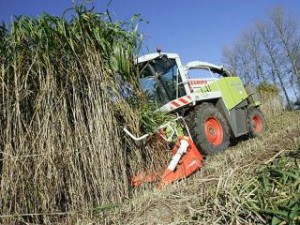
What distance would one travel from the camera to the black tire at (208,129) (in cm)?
604

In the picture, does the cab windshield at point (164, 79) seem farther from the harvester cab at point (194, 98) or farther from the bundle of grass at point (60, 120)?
the bundle of grass at point (60, 120)

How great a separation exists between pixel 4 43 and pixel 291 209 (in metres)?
3.00

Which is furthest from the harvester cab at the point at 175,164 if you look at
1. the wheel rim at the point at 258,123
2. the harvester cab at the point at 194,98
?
the wheel rim at the point at 258,123

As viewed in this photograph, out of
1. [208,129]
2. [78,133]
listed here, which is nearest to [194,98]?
[208,129]

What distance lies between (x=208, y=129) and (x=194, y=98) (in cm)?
57

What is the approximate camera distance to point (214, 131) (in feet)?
21.7

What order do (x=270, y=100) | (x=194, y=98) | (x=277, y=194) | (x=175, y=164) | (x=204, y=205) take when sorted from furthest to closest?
(x=270, y=100), (x=194, y=98), (x=175, y=164), (x=204, y=205), (x=277, y=194)

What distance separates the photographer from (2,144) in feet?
11.9

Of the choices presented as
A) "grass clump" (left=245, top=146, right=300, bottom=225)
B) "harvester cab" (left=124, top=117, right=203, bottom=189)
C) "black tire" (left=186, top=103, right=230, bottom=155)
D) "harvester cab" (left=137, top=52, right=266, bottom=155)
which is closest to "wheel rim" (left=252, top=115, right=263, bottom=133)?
"harvester cab" (left=137, top=52, right=266, bottom=155)

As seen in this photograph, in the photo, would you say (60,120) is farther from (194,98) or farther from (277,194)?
(194,98)

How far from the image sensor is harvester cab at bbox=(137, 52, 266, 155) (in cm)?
615

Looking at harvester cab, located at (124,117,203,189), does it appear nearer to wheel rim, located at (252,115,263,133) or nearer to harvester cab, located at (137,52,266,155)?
harvester cab, located at (137,52,266,155)

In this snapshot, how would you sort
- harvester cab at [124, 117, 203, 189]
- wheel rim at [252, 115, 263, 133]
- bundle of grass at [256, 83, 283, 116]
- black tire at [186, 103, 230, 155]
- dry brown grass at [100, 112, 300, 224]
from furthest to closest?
bundle of grass at [256, 83, 283, 116] < wheel rim at [252, 115, 263, 133] < black tire at [186, 103, 230, 155] < harvester cab at [124, 117, 203, 189] < dry brown grass at [100, 112, 300, 224]

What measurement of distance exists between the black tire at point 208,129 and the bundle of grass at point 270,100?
11.0 meters
